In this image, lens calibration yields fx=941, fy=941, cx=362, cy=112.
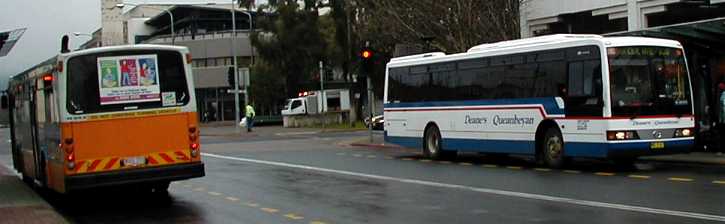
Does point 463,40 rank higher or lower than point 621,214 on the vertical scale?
higher

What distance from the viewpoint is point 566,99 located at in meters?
18.8

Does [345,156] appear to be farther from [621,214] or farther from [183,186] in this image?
[621,214]

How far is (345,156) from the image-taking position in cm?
2666

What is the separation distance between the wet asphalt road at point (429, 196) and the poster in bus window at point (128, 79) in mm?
1786

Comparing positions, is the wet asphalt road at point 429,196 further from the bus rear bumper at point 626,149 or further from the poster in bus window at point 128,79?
the poster in bus window at point 128,79

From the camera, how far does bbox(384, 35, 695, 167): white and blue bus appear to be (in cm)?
1780

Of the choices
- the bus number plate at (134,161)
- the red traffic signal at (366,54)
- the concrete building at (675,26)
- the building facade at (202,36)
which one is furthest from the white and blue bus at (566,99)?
the building facade at (202,36)

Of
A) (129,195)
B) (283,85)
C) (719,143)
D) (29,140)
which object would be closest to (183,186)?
(129,195)

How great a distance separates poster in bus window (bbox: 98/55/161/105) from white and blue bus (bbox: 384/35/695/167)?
328 inches

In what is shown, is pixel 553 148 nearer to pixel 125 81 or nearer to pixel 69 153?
pixel 125 81

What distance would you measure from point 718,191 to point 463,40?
62.2ft

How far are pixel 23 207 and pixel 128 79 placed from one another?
2.54 metres

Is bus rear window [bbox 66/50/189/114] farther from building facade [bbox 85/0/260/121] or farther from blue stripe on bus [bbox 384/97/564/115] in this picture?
building facade [bbox 85/0/260/121]

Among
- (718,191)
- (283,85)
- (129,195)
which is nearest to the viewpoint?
(718,191)
